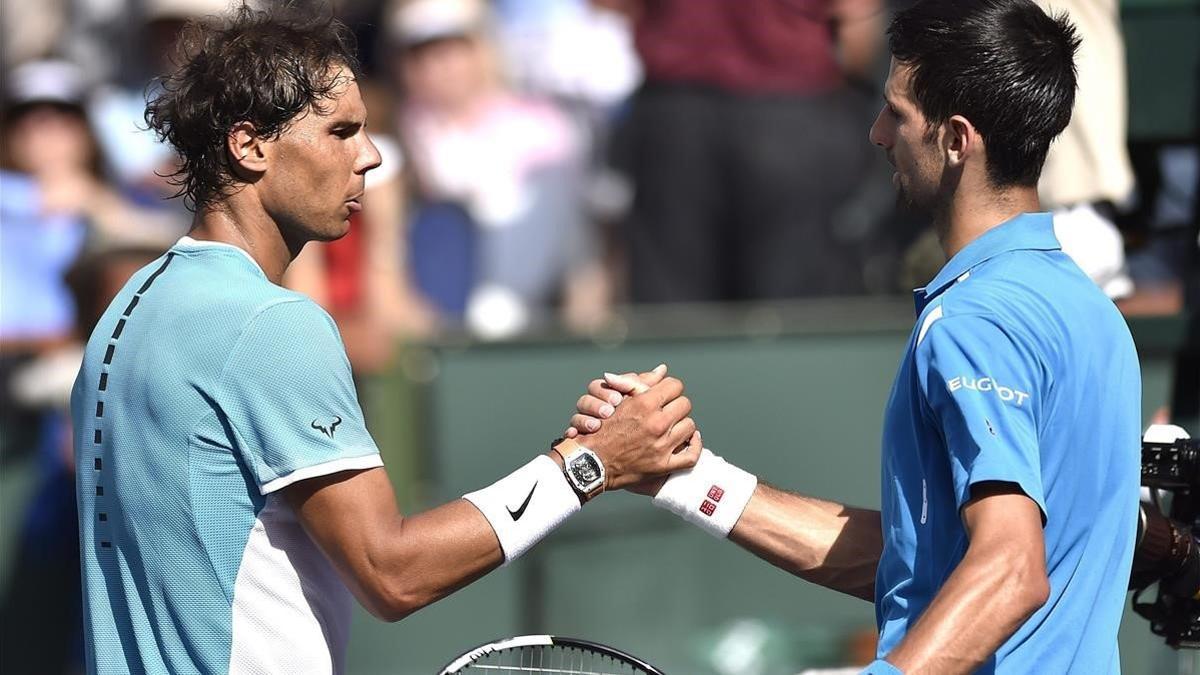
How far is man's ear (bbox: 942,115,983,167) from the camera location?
3021mm

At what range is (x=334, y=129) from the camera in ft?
11.2

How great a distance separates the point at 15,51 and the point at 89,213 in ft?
3.04

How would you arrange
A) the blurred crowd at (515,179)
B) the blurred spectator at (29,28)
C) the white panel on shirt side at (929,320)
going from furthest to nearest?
the blurred spectator at (29,28), the blurred crowd at (515,179), the white panel on shirt side at (929,320)

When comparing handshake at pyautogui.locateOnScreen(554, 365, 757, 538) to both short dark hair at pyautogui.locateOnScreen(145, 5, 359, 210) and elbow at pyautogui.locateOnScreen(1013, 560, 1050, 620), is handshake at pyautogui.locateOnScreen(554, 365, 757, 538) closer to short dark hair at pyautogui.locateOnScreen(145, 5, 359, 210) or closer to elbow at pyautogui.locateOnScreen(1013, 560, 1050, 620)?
short dark hair at pyautogui.locateOnScreen(145, 5, 359, 210)

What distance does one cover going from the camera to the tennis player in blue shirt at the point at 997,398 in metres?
2.72

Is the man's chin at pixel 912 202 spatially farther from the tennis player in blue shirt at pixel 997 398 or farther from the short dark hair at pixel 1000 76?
the short dark hair at pixel 1000 76

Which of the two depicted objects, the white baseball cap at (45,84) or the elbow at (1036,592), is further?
the white baseball cap at (45,84)

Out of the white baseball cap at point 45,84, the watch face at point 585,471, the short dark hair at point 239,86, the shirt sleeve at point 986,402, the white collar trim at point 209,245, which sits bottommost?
the watch face at point 585,471

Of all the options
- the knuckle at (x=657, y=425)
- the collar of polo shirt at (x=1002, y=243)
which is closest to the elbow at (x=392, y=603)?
the knuckle at (x=657, y=425)

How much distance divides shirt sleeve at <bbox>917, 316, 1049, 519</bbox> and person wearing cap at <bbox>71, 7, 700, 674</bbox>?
36.6 inches

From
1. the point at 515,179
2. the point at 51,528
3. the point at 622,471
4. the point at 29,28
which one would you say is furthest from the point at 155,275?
the point at 29,28

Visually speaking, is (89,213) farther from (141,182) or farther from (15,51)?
(15,51)

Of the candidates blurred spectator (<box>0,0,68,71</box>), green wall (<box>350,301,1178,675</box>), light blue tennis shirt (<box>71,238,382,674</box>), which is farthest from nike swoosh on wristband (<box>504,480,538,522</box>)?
blurred spectator (<box>0,0,68,71</box>)

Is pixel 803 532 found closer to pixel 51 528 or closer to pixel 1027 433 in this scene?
pixel 1027 433
